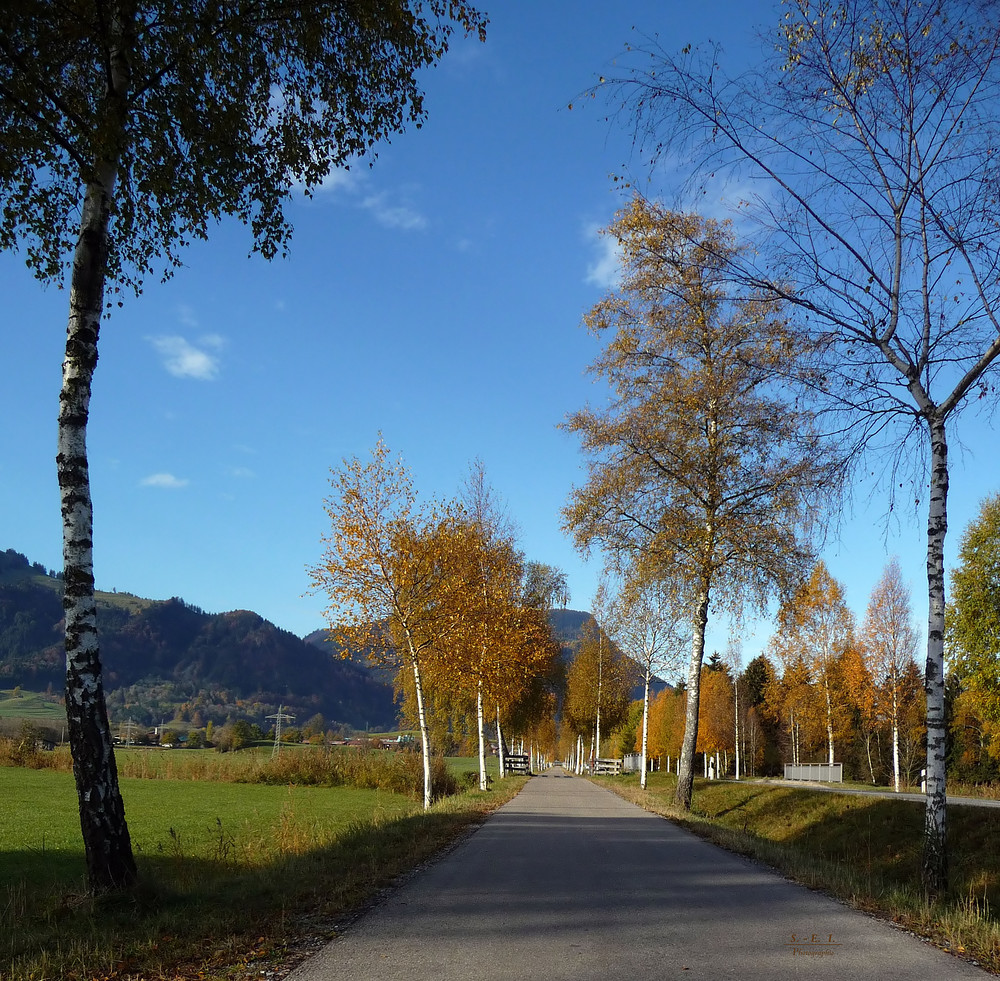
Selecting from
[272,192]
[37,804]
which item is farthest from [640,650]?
[272,192]

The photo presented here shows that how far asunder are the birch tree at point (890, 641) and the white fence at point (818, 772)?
3302 millimetres

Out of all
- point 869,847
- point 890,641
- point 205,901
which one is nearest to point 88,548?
point 205,901

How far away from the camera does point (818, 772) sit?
47.9 m

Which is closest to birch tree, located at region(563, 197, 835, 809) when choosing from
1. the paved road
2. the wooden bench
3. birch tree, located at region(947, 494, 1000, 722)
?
the paved road

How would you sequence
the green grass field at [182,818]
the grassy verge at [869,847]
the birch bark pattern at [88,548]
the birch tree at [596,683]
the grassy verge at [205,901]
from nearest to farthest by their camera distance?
the grassy verge at [205,901]
the grassy verge at [869,847]
the birch bark pattern at [88,548]
the green grass field at [182,818]
the birch tree at [596,683]

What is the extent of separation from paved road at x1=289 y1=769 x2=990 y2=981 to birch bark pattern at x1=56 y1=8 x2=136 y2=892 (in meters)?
2.53

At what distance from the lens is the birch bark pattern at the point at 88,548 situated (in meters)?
7.16

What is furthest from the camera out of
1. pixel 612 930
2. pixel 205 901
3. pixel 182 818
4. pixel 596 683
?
pixel 596 683

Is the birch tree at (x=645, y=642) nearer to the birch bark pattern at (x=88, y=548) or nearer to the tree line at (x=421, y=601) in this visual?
the tree line at (x=421, y=601)

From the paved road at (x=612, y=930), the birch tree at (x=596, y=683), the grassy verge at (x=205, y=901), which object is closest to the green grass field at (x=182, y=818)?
the grassy verge at (x=205, y=901)

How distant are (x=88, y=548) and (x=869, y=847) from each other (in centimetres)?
1711

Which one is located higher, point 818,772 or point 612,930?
point 612,930

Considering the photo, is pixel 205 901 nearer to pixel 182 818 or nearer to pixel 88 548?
pixel 88 548

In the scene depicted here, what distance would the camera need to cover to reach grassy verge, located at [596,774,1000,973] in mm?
6855
